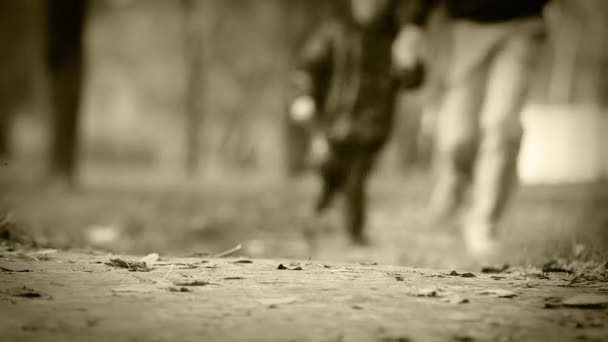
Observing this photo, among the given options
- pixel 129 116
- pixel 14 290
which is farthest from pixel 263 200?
pixel 129 116

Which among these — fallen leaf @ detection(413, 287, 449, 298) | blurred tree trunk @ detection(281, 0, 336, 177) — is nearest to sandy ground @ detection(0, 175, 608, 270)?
fallen leaf @ detection(413, 287, 449, 298)

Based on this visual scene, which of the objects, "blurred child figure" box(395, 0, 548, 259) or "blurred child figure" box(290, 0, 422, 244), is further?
"blurred child figure" box(290, 0, 422, 244)

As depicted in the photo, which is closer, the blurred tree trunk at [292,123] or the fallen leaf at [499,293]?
the fallen leaf at [499,293]

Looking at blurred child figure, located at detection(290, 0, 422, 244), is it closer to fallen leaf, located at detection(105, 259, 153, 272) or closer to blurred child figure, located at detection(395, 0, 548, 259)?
blurred child figure, located at detection(395, 0, 548, 259)

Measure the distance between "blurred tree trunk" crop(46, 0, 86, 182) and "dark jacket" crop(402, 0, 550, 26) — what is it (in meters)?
8.45

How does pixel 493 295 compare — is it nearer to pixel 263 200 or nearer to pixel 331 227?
pixel 331 227

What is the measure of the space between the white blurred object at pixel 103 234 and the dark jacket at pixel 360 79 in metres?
2.36

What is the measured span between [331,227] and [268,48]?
15763 mm

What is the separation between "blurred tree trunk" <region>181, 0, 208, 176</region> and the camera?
21.8m

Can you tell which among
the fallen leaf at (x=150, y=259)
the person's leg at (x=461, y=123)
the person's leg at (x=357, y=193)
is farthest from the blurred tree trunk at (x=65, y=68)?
the fallen leaf at (x=150, y=259)

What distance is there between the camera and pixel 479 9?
587 cm

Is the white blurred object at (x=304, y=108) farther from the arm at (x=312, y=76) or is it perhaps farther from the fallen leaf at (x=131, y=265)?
the fallen leaf at (x=131, y=265)

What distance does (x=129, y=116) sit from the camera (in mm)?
35531

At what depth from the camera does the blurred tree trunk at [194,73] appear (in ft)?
71.6
